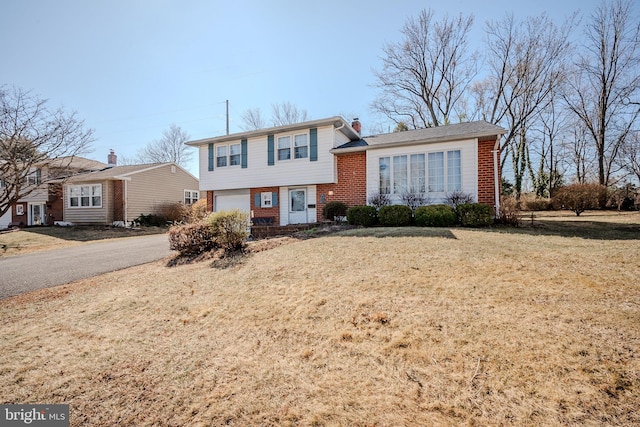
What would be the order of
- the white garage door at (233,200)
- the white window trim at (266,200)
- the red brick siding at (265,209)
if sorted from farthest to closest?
the white garage door at (233,200), the white window trim at (266,200), the red brick siding at (265,209)

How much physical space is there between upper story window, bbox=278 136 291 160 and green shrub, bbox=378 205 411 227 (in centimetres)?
613

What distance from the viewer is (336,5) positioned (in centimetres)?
1015

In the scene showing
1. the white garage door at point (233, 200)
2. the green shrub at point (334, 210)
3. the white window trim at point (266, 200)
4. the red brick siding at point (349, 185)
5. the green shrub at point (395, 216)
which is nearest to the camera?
the green shrub at point (395, 216)

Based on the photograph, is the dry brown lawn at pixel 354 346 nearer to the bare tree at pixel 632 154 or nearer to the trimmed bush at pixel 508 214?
the trimmed bush at pixel 508 214

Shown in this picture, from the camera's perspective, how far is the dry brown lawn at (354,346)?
2.07 metres

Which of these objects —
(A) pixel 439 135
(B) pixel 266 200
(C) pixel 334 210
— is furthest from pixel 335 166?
(A) pixel 439 135

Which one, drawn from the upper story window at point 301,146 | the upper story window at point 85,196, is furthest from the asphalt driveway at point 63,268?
the upper story window at point 85,196

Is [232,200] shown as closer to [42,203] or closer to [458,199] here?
A: [458,199]

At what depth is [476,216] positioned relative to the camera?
30.1 feet

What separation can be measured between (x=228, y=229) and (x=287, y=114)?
2515 centimetres

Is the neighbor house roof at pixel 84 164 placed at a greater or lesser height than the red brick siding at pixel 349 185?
greater

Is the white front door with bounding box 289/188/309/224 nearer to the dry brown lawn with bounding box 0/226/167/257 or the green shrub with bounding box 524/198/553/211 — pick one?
the dry brown lawn with bounding box 0/226/167/257

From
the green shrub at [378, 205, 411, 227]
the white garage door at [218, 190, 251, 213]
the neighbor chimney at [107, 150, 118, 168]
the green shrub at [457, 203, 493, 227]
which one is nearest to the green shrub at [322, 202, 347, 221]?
the green shrub at [378, 205, 411, 227]

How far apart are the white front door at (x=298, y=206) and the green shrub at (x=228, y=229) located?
6.60 metres
